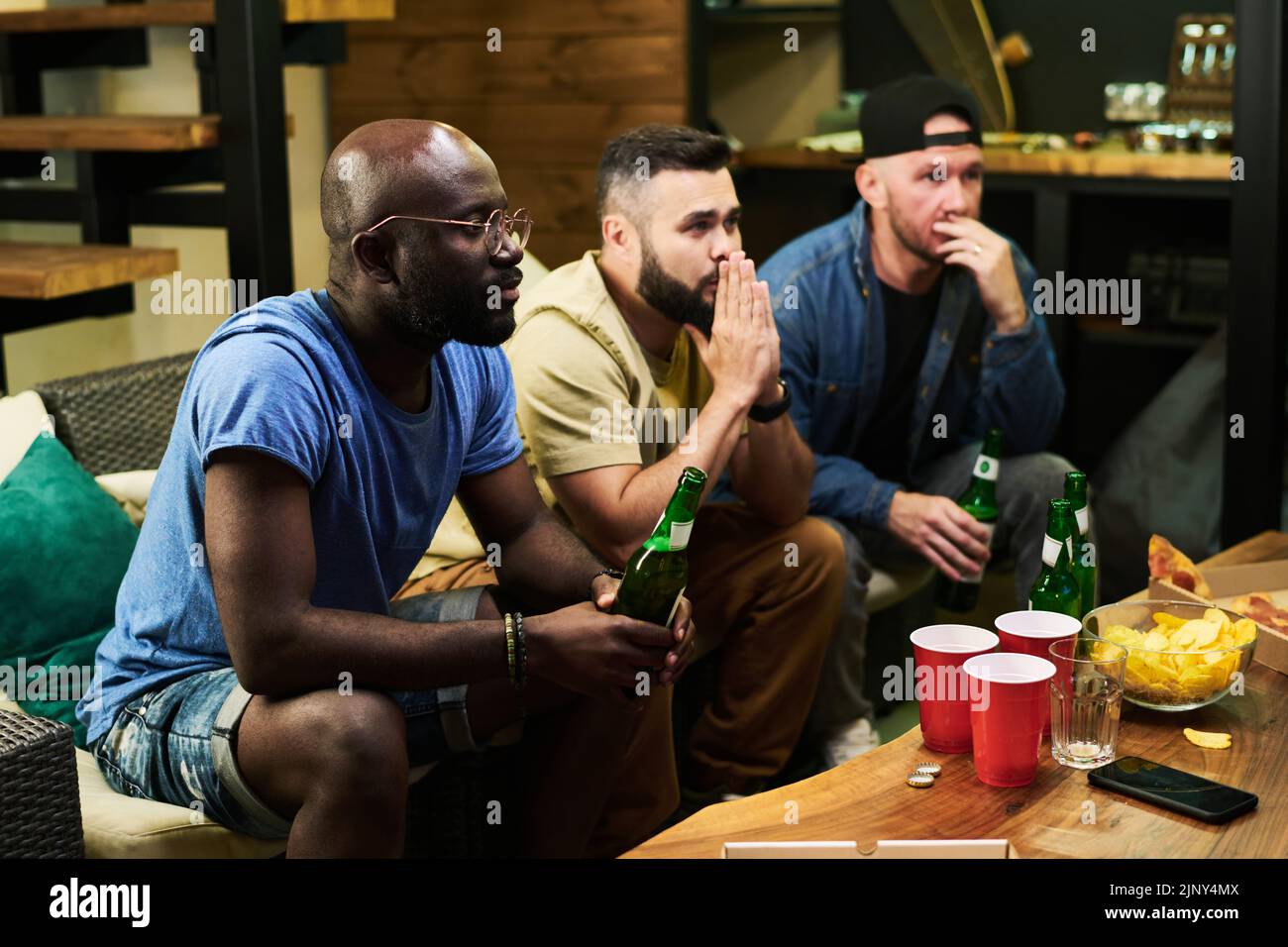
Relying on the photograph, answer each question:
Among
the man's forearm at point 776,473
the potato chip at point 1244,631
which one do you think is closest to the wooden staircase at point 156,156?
the man's forearm at point 776,473

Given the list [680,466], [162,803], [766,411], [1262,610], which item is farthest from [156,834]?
[1262,610]

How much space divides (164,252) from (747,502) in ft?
4.23

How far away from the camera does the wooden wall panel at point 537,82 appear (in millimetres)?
3996

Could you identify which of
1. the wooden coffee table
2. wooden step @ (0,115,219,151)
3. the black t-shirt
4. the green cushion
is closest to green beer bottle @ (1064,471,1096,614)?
the wooden coffee table

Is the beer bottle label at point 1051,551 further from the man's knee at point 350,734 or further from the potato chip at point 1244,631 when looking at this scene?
the man's knee at point 350,734

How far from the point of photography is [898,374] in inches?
113

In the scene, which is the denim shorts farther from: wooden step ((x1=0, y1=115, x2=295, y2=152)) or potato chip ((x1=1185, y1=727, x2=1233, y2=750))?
wooden step ((x1=0, y1=115, x2=295, y2=152))

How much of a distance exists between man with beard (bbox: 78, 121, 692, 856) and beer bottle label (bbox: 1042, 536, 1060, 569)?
0.44m

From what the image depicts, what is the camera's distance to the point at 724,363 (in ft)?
7.58

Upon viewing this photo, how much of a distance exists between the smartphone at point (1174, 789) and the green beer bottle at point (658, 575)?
A: 548mm

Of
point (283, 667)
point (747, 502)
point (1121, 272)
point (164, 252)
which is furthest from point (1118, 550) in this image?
point (283, 667)

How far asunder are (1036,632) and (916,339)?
1.27 meters

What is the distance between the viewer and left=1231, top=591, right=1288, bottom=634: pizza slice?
74.7 inches
